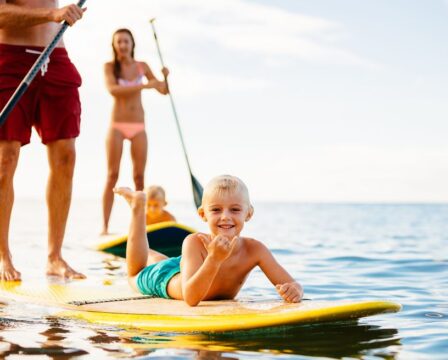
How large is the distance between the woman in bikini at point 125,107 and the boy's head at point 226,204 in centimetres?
463

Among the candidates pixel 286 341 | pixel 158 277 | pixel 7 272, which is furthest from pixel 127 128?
pixel 286 341

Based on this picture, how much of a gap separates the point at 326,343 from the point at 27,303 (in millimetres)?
1850

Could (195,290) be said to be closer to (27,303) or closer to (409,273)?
(27,303)

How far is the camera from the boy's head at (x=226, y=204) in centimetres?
386

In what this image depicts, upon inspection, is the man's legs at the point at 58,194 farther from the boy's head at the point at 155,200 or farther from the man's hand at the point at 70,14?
the boy's head at the point at 155,200

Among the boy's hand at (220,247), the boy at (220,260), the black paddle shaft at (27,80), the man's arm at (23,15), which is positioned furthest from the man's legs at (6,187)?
the boy's hand at (220,247)

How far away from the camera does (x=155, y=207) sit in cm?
829

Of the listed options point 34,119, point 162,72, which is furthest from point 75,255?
point 34,119

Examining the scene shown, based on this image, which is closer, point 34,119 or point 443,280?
point 34,119

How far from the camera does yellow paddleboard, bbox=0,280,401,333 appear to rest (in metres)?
3.47

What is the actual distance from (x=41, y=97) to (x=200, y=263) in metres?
1.87

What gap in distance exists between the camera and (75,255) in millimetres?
8453

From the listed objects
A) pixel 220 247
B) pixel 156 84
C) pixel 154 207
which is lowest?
pixel 220 247

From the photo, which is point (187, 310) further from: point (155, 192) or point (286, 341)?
point (155, 192)
